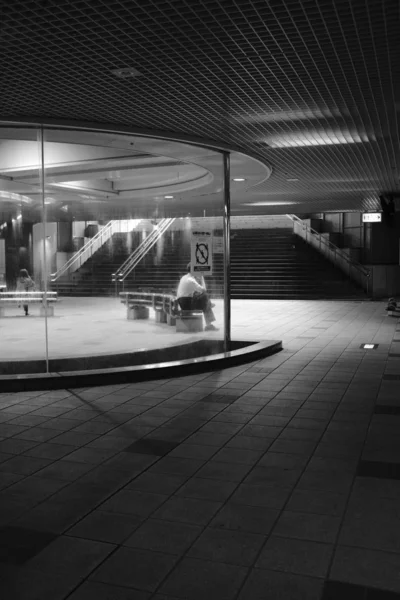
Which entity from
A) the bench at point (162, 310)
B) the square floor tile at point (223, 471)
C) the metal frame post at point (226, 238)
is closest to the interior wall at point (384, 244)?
the bench at point (162, 310)

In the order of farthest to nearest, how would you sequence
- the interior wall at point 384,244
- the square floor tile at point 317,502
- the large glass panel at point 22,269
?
the interior wall at point 384,244 < the large glass panel at point 22,269 < the square floor tile at point 317,502

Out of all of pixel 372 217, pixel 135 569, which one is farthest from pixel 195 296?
pixel 372 217

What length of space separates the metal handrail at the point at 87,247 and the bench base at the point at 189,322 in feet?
6.48

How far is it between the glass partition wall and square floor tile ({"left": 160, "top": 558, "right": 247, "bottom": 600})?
Answer: 5.53m

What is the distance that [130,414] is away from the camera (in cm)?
547

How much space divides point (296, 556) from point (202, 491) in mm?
940

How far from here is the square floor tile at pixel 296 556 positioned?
2.68 meters

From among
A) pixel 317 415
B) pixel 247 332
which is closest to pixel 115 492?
pixel 317 415

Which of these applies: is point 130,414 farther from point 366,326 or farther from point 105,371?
point 366,326

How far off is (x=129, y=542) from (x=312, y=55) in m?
4.07

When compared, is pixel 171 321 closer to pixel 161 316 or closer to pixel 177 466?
pixel 161 316

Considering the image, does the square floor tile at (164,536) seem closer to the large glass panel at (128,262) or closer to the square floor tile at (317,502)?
the square floor tile at (317,502)

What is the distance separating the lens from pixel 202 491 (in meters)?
3.64

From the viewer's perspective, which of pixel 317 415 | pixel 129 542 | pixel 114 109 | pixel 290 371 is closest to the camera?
pixel 129 542
